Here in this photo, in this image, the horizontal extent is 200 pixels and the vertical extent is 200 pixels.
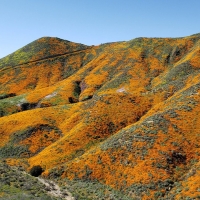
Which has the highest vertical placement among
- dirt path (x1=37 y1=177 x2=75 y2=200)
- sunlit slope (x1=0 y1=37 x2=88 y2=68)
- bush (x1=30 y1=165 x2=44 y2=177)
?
sunlit slope (x1=0 y1=37 x2=88 y2=68)

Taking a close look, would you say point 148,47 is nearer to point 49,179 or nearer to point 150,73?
point 150,73

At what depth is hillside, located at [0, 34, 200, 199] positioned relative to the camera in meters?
38.0

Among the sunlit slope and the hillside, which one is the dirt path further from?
the sunlit slope

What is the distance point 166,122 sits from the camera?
1868 inches

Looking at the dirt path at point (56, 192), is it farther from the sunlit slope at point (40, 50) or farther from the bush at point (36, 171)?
the sunlit slope at point (40, 50)

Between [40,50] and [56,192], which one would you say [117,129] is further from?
[40,50]

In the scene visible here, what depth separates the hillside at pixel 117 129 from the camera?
38031 mm

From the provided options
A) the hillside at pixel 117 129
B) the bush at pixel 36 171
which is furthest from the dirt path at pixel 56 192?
the bush at pixel 36 171

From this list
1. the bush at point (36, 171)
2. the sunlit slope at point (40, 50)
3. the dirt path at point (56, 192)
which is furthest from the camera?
the sunlit slope at point (40, 50)

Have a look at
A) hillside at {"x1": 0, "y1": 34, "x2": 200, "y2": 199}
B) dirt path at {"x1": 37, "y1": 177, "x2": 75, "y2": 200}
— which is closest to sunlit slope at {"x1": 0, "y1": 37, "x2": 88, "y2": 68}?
hillside at {"x1": 0, "y1": 34, "x2": 200, "y2": 199}

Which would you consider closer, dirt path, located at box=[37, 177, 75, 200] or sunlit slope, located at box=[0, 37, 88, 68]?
dirt path, located at box=[37, 177, 75, 200]

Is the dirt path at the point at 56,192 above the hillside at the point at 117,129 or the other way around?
the other way around

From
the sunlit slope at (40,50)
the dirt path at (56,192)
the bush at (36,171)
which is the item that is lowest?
the dirt path at (56,192)

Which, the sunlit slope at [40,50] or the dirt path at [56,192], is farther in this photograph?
the sunlit slope at [40,50]
